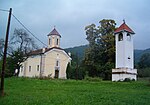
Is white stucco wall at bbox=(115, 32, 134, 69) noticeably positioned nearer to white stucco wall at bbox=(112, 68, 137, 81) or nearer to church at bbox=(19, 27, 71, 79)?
white stucco wall at bbox=(112, 68, 137, 81)

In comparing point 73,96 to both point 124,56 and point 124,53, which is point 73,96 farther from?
point 124,53

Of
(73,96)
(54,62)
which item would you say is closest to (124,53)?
(54,62)

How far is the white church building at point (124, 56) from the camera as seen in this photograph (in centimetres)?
4216

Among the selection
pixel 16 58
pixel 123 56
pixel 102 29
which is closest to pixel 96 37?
pixel 102 29

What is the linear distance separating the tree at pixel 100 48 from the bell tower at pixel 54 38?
8.57 meters

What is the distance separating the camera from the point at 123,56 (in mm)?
43406

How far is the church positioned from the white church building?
53.9ft

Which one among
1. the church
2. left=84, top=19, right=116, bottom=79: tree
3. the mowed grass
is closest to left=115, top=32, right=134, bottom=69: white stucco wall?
left=84, top=19, right=116, bottom=79: tree

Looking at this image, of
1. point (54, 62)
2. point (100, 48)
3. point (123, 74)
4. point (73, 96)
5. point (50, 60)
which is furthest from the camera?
point (54, 62)

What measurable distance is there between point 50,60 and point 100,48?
12.1 m

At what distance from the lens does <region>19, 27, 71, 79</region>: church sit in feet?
180

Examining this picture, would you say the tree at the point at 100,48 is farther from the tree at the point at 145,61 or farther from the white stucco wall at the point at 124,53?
the tree at the point at 145,61

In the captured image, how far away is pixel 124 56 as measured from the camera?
4328cm

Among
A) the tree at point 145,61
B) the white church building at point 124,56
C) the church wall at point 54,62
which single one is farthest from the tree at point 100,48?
the tree at point 145,61
